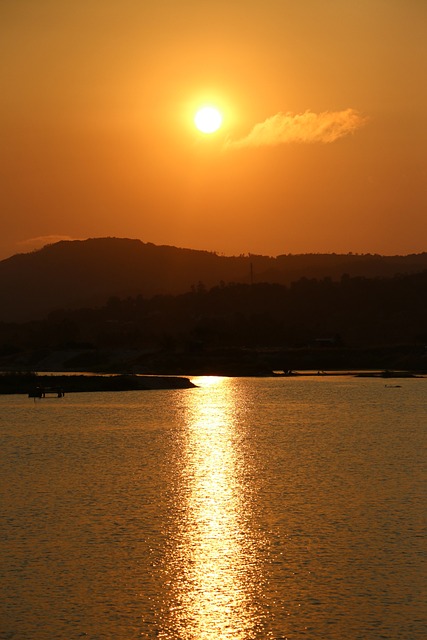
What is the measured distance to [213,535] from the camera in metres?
39.2

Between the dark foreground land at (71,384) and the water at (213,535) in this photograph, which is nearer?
the water at (213,535)

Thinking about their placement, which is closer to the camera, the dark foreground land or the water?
the water

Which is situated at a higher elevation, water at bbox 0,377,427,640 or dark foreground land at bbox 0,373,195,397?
dark foreground land at bbox 0,373,195,397

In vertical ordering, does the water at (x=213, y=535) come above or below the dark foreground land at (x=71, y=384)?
below

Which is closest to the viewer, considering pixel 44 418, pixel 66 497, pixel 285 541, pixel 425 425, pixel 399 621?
pixel 399 621

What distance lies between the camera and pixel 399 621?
90.6 feet

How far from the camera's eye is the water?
28.1m

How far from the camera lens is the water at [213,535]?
28.1m

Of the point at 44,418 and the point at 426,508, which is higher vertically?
the point at 44,418

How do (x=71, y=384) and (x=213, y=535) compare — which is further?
(x=71, y=384)

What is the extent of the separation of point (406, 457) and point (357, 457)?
3163 mm

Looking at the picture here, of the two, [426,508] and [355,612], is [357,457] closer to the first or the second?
[426,508]

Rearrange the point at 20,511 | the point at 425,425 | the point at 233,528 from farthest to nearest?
the point at 425,425 < the point at 20,511 < the point at 233,528

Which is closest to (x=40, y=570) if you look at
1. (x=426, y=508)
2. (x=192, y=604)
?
(x=192, y=604)
